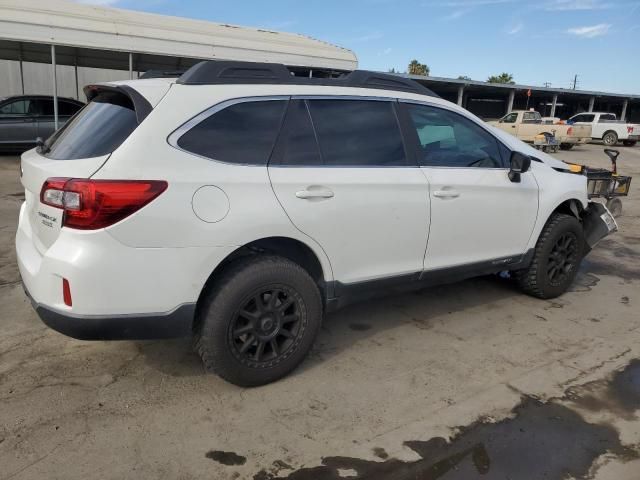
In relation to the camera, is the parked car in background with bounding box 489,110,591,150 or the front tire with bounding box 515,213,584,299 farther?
the parked car in background with bounding box 489,110,591,150

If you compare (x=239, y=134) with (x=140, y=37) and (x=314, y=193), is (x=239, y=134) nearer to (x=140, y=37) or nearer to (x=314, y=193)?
(x=314, y=193)

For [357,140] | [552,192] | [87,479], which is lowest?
[87,479]

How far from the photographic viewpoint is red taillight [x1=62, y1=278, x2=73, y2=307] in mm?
2574

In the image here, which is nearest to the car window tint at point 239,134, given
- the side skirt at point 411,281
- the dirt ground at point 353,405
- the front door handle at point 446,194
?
the side skirt at point 411,281

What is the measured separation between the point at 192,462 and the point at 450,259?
2.34 meters

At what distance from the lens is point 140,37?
12461 millimetres

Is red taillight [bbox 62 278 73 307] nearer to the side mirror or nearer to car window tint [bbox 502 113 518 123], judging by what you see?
the side mirror

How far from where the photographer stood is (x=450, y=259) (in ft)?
12.9


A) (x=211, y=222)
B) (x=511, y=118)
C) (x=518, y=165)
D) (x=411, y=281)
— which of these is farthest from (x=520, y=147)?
(x=511, y=118)

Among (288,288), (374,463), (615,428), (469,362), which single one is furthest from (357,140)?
(615,428)

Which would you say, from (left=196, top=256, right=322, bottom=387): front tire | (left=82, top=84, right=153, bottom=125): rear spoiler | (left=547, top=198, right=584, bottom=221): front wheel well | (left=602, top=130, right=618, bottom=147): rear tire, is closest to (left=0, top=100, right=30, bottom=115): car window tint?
(left=82, top=84, right=153, bottom=125): rear spoiler

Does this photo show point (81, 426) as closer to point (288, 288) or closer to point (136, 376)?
point (136, 376)

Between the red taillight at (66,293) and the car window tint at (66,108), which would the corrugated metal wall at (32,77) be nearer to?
the car window tint at (66,108)

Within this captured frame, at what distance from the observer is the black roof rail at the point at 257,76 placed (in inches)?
116
